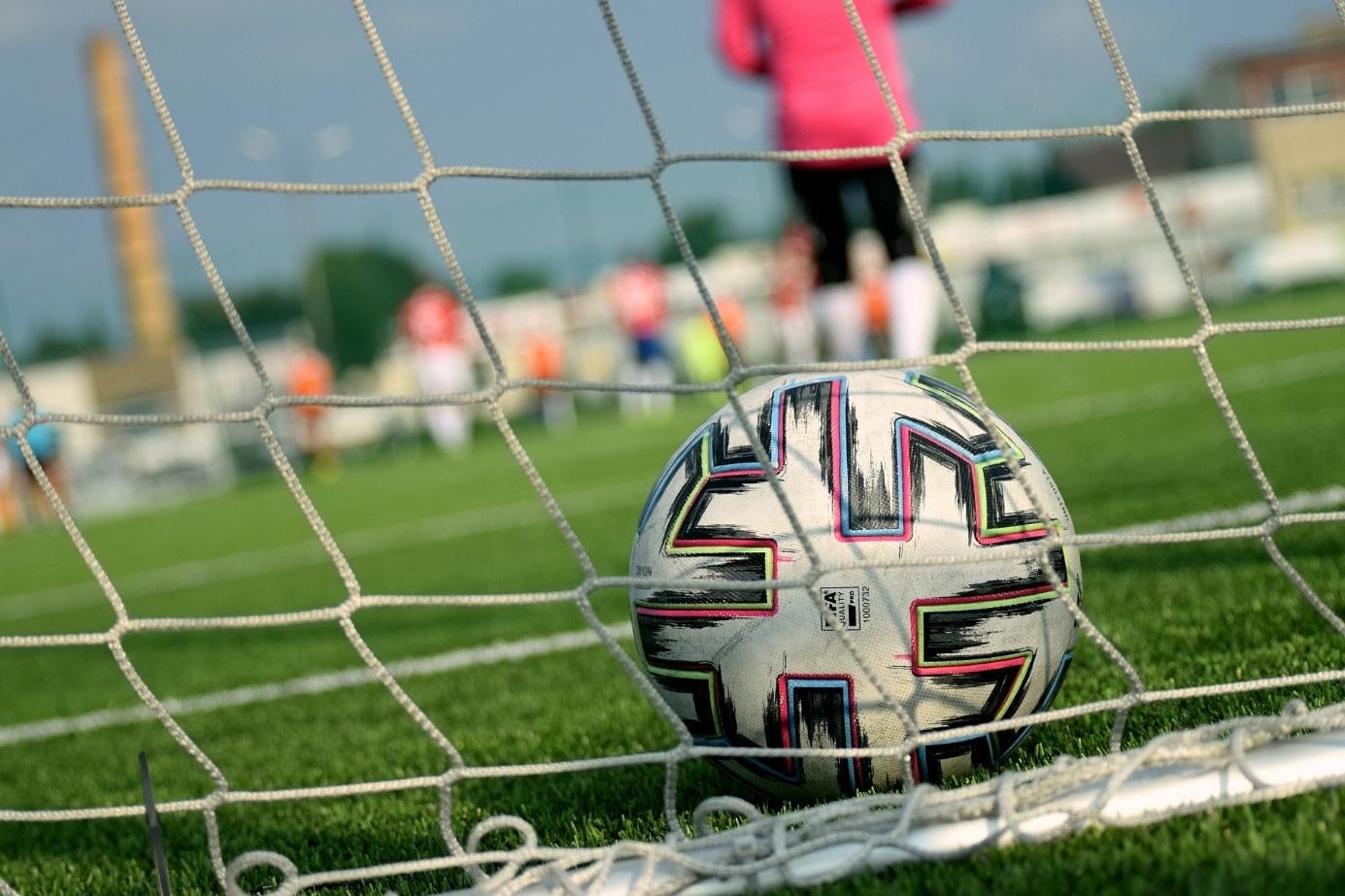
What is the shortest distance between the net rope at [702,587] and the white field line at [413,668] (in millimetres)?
1430

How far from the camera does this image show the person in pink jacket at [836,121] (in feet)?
15.6

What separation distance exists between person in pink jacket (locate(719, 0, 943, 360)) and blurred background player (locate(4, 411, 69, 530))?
12865 mm

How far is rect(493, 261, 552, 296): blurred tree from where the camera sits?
101 feet

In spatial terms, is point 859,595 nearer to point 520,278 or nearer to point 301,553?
point 301,553

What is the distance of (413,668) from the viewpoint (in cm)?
358

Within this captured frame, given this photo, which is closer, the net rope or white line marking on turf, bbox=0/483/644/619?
the net rope

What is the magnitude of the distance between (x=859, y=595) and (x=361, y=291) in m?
Answer: 43.9

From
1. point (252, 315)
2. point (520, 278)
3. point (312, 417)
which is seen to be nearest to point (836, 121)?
point (312, 417)

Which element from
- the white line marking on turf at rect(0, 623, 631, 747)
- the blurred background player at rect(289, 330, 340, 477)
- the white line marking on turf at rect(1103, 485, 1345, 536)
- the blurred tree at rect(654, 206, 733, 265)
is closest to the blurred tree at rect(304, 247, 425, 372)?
the blurred tree at rect(654, 206, 733, 265)

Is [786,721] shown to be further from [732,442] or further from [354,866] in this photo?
[354,866]

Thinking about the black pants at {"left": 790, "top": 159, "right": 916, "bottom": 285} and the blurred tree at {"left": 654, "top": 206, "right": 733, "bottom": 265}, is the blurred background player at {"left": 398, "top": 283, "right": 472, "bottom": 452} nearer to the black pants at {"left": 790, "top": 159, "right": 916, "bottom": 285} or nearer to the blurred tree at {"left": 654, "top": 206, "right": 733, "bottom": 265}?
the blurred tree at {"left": 654, "top": 206, "right": 733, "bottom": 265}

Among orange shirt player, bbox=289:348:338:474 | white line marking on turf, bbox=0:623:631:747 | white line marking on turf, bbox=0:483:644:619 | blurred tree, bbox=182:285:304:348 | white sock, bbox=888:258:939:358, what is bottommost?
white line marking on turf, bbox=0:623:631:747

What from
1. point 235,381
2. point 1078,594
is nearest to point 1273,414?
point 1078,594

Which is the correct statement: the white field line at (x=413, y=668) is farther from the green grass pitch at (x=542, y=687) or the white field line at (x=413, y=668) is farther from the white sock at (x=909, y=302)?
the white sock at (x=909, y=302)
